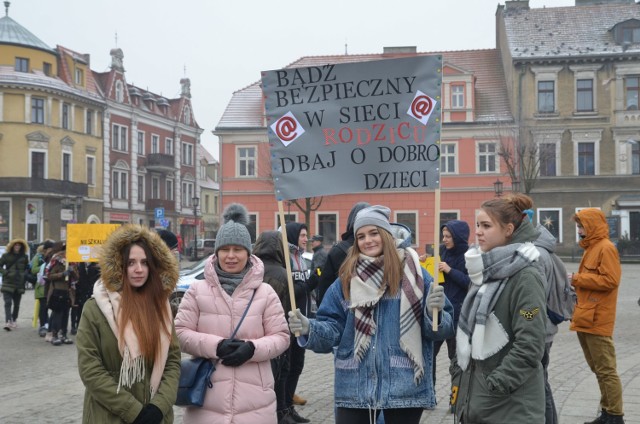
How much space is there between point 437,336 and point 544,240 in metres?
2.24

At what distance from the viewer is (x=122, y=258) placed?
393 cm

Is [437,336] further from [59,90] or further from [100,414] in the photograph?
[59,90]

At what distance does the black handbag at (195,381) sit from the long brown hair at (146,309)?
0.30 metres

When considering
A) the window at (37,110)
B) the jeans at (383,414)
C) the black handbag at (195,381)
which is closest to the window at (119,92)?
the window at (37,110)

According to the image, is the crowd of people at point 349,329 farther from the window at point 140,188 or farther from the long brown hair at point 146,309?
the window at point 140,188

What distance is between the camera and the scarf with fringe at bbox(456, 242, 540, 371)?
374cm

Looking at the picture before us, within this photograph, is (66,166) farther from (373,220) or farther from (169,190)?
(373,220)

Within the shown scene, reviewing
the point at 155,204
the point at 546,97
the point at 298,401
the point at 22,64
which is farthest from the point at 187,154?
the point at 298,401

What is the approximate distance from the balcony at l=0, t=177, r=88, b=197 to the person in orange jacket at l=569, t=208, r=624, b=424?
147 ft

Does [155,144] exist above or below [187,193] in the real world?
above

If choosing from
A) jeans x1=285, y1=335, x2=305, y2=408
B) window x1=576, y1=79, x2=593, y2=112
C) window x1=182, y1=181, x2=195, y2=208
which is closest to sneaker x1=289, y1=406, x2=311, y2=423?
jeans x1=285, y1=335, x2=305, y2=408

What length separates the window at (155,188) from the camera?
57.9 metres

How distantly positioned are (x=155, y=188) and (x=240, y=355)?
183ft

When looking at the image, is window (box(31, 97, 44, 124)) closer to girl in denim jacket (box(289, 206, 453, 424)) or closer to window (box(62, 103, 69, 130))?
window (box(62, 103, 69, 130))
